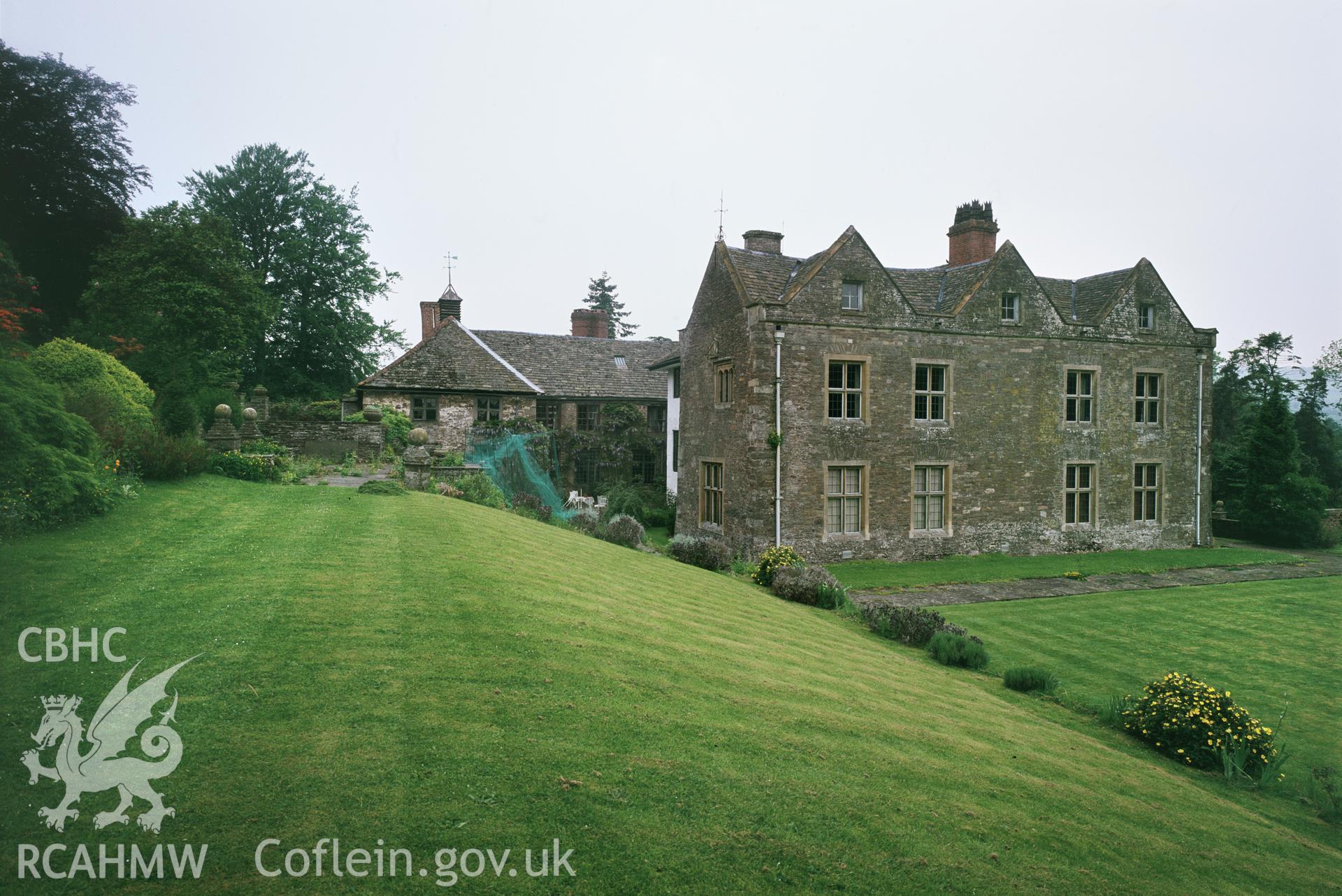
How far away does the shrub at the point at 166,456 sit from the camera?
40.4ft

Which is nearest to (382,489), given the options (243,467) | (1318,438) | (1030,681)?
(243,467)

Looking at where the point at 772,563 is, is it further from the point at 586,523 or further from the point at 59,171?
the point at 59,171

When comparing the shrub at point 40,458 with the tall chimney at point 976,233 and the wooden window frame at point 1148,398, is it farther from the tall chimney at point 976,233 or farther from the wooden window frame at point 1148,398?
the wooden window frame at point 1148,398

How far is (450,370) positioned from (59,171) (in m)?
25.3

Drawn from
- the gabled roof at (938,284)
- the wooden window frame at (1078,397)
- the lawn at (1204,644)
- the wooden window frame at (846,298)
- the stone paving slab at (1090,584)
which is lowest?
the lawn at (1204,644)

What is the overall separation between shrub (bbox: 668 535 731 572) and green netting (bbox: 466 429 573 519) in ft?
14.3

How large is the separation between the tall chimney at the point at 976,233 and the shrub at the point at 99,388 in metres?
24.9

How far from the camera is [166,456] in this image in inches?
505

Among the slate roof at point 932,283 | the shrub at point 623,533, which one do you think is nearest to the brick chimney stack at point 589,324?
the slate roof at point 932,283

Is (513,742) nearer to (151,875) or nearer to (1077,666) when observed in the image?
(151,875)

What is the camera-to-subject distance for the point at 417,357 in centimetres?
3319

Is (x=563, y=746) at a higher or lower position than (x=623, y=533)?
lower

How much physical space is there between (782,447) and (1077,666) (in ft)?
35.0

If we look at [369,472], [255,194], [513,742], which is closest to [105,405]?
[513,742]
